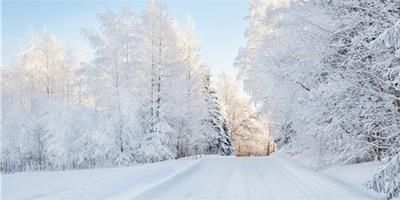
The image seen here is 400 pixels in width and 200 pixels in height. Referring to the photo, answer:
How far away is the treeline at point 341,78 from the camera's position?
10.8 meters

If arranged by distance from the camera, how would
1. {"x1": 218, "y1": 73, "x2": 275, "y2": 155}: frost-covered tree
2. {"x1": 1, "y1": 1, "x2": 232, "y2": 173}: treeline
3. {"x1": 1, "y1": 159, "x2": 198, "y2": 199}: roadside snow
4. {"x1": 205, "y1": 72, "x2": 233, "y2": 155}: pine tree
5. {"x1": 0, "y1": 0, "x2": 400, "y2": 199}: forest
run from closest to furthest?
{"x1": 1, "y1": 159, "x2": 198, "y2": 199}: roadside snow
{"x1": 0, "y1": 0, "x2": 400, "y2": 199}: forest
{"x1": 1, "y1": 1, "x2": 232, "y2": 173}: treeline
{"x1": 205, "y1": 72, "x2": 233, "y2": 155}: pine tree
{"x1": 218, "y1": 73, "x2": 275, "y2": 155}: frost-covered tree

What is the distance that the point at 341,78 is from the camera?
13.4 metres

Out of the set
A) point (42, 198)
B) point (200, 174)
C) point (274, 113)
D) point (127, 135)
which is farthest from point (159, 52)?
point (42, 198)

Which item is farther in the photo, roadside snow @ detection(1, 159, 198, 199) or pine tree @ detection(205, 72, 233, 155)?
pine tree @ detection(205, 72, 233, 155)

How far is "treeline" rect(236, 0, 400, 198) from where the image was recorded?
425 inches

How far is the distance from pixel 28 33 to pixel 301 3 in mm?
30852

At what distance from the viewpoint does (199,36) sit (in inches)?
1352

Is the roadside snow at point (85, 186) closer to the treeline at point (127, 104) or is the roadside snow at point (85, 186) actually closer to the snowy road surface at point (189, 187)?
the snowy road surface at point (189, 187)

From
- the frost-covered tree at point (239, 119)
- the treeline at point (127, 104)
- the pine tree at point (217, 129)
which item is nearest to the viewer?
the treeline at point (127, 104)

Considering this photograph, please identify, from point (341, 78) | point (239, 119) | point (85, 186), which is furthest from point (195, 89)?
point (85, 186)

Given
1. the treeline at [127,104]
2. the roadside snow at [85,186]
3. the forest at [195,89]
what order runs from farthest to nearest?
the treeline at [127,104]
the forest at [195,89]
the roadside snow at [85,186]

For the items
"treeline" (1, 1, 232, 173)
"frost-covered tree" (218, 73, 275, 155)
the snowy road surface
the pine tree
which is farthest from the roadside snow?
"frost-covered tree" (218, 73, 275, 155)

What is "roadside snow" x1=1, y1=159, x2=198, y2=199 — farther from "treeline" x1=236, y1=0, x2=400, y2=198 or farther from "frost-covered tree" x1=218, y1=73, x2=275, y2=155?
"frost-covered tree" x1=218, y1=73, x2=275, y2=155

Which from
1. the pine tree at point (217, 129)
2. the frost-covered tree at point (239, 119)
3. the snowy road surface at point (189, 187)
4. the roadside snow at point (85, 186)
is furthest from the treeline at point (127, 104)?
the frost-covered tree at point (239, 119)
